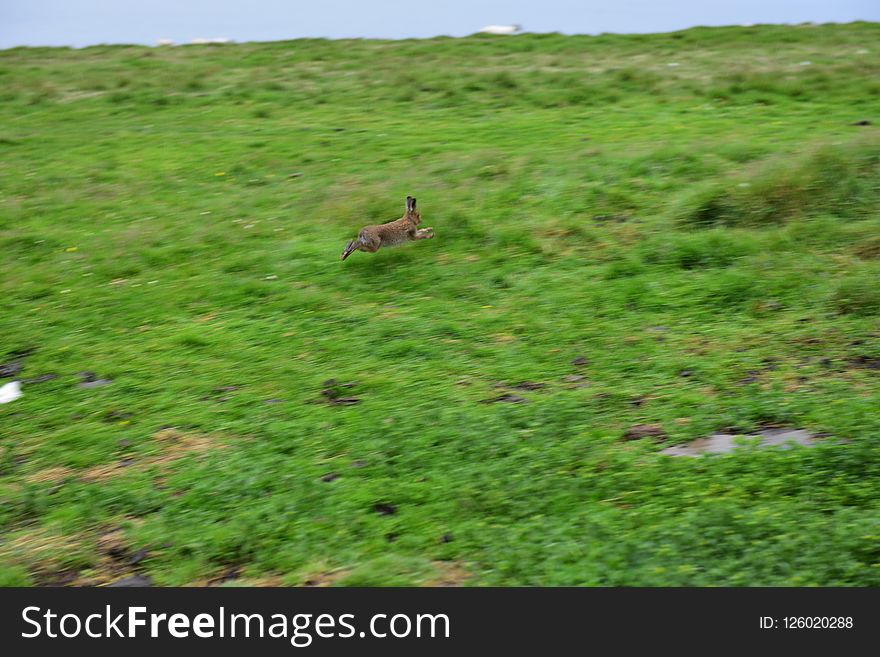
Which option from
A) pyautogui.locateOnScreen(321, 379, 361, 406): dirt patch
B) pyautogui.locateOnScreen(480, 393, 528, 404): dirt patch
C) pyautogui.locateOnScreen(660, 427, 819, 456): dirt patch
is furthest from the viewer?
pyautogui.locateOnScreen(321, 379, 361, 406): dirt patch

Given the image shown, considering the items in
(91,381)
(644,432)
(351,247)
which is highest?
(351,247)

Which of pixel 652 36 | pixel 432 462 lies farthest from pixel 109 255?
pixel 652 36

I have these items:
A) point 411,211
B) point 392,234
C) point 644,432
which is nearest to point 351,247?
point 392,234

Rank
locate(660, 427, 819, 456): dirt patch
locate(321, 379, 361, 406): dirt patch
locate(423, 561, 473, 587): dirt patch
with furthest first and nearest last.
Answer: locate(321, 379, 361, 406): dirt patch → locate(660, 427, 819, 456): dirt patch → locate(423, 561, 473, 587): dirt patch

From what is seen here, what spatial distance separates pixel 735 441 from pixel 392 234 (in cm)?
533

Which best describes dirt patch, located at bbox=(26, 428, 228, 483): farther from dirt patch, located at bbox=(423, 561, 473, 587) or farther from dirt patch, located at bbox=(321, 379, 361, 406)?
dirt patch, located at bbox=(423, 561, 473, 587)

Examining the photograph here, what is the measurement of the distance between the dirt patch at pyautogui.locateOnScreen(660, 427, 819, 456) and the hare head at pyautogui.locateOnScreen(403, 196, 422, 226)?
5186mm

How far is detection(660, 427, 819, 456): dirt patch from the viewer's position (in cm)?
663

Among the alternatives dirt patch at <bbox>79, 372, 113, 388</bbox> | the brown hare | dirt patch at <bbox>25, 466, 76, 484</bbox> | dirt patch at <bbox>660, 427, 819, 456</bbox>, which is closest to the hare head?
the brown hare

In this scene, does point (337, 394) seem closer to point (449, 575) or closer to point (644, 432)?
point (644, 432)

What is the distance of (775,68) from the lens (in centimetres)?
2083

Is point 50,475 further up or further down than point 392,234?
further down

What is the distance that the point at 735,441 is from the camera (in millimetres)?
6715

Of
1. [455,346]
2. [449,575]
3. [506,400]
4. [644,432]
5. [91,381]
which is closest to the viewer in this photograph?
[449,575]
